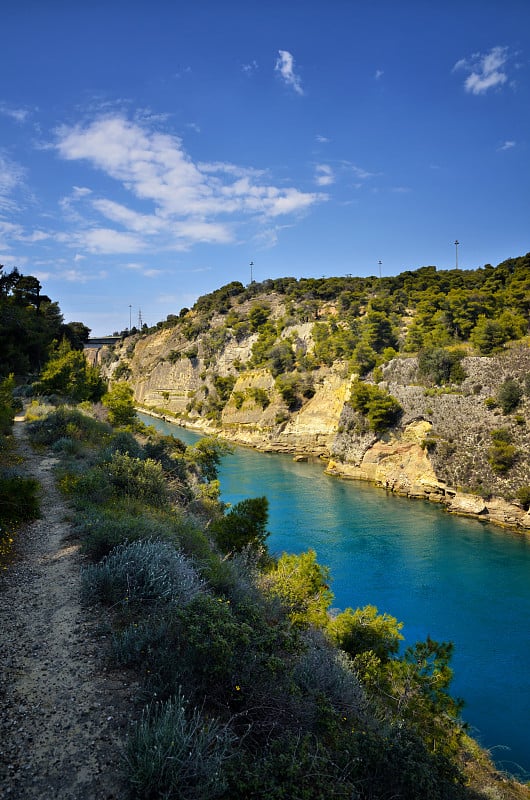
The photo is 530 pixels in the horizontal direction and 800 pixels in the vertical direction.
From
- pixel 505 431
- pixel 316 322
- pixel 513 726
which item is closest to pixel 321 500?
pixel 505 431

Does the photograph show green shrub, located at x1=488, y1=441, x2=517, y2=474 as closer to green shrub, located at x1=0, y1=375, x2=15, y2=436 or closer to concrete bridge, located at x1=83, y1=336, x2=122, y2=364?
green shrub, located at x1=0, y1=375, x2=15, y2=436

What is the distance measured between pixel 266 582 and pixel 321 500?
19432 mm

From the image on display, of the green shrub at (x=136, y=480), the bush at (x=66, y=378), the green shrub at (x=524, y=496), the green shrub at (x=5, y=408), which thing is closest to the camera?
the green shrub at (x=136, y=480)

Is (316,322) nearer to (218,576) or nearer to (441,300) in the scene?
(441,300)

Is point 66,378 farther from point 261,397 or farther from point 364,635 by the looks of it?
point 261,397

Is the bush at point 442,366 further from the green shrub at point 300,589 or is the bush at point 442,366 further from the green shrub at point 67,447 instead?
the green shrub at point 67,447

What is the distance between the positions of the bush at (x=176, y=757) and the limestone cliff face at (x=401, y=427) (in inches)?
960

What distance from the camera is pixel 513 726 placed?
36.0 feet

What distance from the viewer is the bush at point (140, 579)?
596cm

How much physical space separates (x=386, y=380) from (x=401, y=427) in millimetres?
5573

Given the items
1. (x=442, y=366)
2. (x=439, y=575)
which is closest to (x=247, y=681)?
(x=439, y=575)

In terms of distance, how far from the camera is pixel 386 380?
3744 cm

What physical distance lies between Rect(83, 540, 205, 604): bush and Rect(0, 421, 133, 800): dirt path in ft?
1.10

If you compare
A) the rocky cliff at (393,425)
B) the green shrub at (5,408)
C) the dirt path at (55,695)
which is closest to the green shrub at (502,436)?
the rocky cliff at (393,425)
